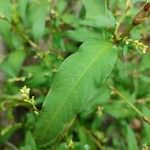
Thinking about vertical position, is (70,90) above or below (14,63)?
above

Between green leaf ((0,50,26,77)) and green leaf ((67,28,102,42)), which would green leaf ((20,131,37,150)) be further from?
green leaf ((67,28,102,42))

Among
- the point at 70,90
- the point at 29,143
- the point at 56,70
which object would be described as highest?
the point at 70,90

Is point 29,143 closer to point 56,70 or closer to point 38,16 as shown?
point 56,70

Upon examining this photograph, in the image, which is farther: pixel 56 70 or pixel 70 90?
pixel 56 70

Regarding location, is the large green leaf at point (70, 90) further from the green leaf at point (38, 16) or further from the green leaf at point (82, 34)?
the green leaf at point (38, 16)

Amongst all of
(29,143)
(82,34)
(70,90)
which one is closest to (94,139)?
(29,143)

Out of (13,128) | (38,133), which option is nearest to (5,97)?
(13,128)

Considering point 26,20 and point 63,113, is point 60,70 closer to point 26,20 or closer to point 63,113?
point 63,113
